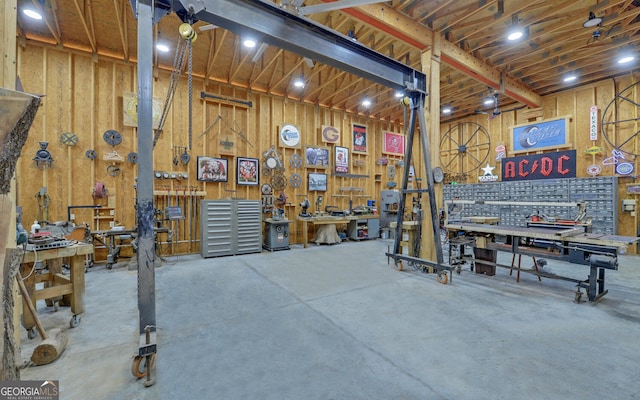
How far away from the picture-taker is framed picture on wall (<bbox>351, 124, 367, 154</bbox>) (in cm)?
796

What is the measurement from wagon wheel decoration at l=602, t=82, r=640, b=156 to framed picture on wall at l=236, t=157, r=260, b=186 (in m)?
8.11

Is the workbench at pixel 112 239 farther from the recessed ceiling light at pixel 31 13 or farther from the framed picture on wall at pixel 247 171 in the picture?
the recessed ceiling light at pixel 31 13

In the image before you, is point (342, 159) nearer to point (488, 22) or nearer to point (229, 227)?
point (229, 227)

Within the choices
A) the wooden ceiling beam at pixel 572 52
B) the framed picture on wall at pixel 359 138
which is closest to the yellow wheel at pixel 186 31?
the framed picture on wall at pixel 359 138

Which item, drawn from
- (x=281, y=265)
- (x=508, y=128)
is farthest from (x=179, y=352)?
(x=508, y=128)

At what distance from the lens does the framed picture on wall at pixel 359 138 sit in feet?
26.1

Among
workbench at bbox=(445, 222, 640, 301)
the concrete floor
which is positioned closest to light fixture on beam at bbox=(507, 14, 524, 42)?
workbench at bbox=(445, 222, 640, 301)

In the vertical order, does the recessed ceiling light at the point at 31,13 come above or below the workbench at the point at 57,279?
above

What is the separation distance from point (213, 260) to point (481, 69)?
654 cm

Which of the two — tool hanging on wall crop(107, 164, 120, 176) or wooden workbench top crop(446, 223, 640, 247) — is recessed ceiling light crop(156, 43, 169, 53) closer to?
tool hanging on wall crop(107, 164, 120, 176)

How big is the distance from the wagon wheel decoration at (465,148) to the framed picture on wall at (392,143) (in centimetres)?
167

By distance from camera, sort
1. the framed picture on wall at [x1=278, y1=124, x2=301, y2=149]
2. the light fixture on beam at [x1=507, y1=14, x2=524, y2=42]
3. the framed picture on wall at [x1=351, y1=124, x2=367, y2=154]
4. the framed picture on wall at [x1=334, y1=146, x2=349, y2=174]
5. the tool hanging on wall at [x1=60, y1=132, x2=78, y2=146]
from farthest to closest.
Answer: the framed picture on wall at [x1=351, y1=124, x2=367, y2=154]
the framed picture on wall at [x1=334, y1=146, x2=349, y2=174]
the framed picture on wall at [x1=278, y1=124, x2=301, y2=149]
the tool hanging on wall at [x1=60, y1=132, x2=78, y2=146]
the light fixture on beam at [x1=507, y1=14, x2=524, y2=42]

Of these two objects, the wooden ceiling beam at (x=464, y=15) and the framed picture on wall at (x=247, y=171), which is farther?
the framed picture on wall at (x=247, y=171)

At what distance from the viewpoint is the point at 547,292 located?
3297mm
